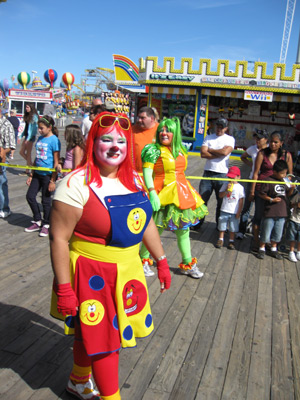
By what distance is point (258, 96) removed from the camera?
53.8 ft

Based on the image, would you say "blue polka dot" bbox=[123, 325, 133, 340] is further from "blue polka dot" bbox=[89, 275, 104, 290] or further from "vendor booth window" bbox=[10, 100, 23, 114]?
"vendor booth window" bbox=[10, 100, 23, 114]

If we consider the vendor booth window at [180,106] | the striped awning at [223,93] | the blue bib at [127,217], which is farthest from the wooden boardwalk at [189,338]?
the vendor booth window at [180,106]

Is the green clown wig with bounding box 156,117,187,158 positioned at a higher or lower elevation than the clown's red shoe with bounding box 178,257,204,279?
higher

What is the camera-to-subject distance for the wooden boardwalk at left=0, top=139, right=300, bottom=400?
2.59 metres

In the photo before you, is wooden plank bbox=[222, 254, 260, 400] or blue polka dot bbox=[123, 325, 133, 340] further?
wooden plank bbox=[222, 254, 260, 400]

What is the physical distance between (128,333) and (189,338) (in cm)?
115

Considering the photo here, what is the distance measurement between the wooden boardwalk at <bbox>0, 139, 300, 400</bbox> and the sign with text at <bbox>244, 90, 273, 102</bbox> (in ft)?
42.1

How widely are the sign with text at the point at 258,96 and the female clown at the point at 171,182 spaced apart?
13.3 m

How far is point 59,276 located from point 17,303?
1.77 meters

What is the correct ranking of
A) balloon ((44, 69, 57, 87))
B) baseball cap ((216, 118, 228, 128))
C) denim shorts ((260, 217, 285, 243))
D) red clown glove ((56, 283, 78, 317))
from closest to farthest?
red clown glove ((56, 283, 78, 317)) → denim shorts ((260, 217, 285, 243)) → baseball cap ((216, 118, 228, 128)) → balloon ((44, 69, 57, 87))

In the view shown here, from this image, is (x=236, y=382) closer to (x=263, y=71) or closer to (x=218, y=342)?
(x=218, y=342)

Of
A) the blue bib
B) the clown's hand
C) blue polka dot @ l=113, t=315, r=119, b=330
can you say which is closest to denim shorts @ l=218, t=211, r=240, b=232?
the clown's hand

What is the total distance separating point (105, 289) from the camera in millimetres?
2082

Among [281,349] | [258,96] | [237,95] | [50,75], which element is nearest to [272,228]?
[281,349]
